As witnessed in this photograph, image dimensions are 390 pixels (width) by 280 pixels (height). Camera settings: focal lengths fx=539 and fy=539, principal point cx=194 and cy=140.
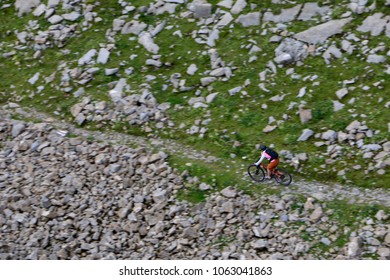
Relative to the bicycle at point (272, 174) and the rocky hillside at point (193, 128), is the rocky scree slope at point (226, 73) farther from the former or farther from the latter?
the bicycle at point (272, 174)

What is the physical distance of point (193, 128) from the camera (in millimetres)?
25438

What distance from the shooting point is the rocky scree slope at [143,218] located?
20.3m

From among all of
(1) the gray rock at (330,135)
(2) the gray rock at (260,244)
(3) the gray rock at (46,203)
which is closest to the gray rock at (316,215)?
(2) the gray rock at (260,244)

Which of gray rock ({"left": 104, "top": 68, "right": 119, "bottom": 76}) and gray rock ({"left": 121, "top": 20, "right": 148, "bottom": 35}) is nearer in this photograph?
gray rock ({"left": 104, "top": 68, "right": 119, "bottom": 76})

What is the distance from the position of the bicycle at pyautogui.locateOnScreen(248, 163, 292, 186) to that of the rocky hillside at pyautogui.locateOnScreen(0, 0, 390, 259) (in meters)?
0.39

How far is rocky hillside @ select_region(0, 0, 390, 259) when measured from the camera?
2120 centimetres

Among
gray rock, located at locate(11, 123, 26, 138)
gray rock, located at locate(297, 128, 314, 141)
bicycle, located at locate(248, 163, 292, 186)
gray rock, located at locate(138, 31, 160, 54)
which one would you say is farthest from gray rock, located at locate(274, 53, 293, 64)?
gray rock, located at locate(11, 123, 26, 138)

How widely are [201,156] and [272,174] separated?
3564 mm

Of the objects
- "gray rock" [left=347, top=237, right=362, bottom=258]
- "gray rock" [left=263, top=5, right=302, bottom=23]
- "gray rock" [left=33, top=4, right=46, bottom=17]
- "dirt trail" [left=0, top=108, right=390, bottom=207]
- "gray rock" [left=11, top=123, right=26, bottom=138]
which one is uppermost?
"gray rock" [left=263, top=5, right=302, bottom=23]

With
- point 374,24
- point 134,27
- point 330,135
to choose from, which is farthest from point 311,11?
point 134,27

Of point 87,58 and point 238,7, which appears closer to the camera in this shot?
point 87,58

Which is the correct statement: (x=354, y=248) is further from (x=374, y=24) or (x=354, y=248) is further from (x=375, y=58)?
(x=374, y=24)

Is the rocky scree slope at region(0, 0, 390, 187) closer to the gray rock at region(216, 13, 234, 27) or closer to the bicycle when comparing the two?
the gray rock at region(216, 13, 234, 27)
